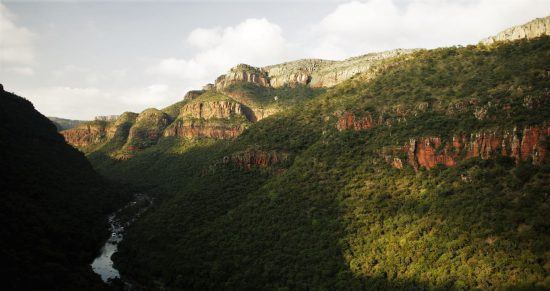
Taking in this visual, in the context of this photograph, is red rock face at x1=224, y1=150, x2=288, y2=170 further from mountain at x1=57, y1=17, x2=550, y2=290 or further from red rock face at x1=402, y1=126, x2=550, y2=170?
red rock face at x1=402, y1=126, x2=550, y2=170

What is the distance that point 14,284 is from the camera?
55.2m

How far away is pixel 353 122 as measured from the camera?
96.3 metres

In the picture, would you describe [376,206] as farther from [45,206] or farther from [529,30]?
[529,30]

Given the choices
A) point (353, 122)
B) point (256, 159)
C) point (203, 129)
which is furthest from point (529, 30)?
point (203, 129)

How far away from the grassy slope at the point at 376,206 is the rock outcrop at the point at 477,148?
1884 mm

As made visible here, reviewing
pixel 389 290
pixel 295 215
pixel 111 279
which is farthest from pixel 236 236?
pixel 389 290

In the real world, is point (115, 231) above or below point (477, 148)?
below

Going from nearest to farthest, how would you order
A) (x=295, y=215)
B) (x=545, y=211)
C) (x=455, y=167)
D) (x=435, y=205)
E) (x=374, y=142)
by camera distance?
(x=545, y=211) → (x=435, y=205) → (x=455, y=167) → (x=295, y=215) → (x=374, y=142)

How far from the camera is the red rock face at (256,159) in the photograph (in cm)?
10089

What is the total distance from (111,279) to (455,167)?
223 ft

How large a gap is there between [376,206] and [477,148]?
756 inches

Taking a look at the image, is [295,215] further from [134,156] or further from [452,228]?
[134,156]

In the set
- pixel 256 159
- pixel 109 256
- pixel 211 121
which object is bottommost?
pixel 109 256

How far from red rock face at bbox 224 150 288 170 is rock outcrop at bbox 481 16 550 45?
223ft
